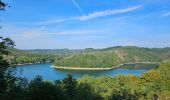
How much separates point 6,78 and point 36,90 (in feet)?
16.5

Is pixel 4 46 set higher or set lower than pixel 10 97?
higher

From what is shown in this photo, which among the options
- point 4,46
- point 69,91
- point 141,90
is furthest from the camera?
point 141,90

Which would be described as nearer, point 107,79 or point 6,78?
point 6,78

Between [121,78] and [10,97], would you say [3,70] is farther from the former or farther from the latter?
[121,78]

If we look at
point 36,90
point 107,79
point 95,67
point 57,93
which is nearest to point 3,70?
point 36,90

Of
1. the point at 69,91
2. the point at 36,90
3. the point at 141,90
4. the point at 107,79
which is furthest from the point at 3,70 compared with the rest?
the point at 107,79

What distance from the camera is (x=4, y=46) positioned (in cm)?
1096

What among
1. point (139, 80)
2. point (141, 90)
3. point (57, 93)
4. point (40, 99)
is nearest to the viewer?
point (40, 99)

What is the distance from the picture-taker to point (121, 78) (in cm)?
7481

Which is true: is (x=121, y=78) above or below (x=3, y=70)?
below

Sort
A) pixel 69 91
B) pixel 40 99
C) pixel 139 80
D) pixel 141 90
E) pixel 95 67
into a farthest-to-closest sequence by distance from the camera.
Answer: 1. pixel 95 67
2. pixel 139 80
3. pixel 141 90
4. pixel 69 91
5. pixel 40 99

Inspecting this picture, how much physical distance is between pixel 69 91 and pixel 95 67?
16177 cm

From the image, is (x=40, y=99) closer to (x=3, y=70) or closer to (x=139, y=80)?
(x=3, y=70)

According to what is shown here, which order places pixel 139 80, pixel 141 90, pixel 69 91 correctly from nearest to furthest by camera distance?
pixel 69 91 → pixel 141 90 → pixel 139 80
